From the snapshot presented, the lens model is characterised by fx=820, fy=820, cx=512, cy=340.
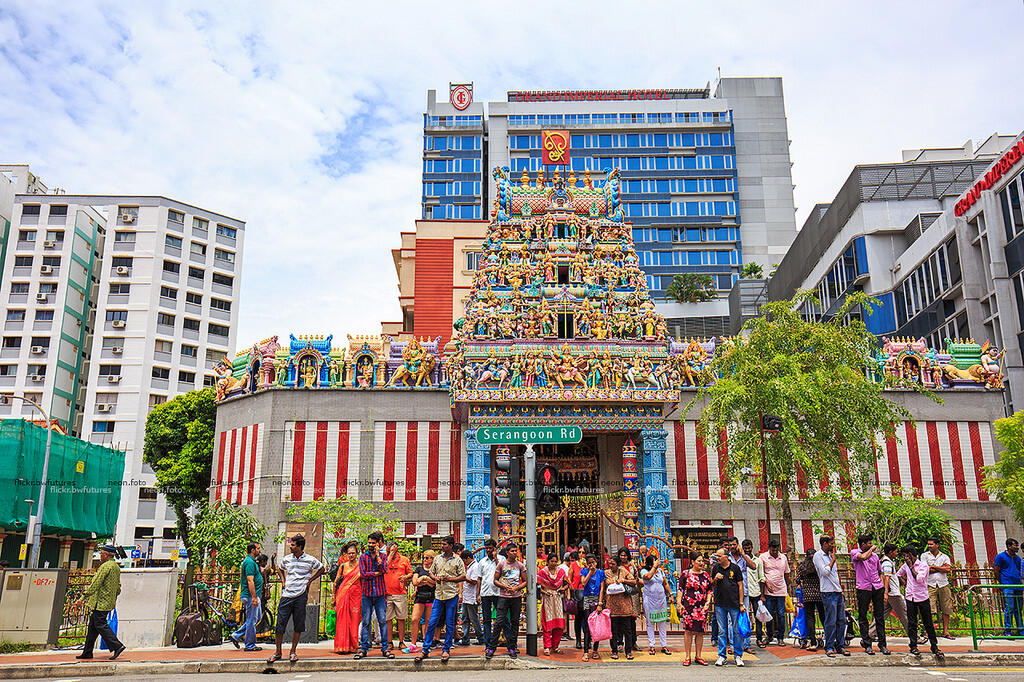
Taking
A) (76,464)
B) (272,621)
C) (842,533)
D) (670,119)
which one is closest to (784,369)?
(842,533)

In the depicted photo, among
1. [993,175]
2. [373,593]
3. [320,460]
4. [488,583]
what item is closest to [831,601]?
[488,583]

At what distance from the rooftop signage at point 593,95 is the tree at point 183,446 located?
56976 mm

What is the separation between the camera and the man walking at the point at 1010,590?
15.8 metres

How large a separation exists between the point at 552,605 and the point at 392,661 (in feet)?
11.3

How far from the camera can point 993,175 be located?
41.0 metres

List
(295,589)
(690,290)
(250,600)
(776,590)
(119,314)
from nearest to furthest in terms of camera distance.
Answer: (295,589)
(250,600)
(776,590)
(119,314)
(690,290)

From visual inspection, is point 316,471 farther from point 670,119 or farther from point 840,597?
point 670,119

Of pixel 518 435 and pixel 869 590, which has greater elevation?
pixel 518 435

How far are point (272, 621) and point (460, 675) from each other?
19.4 ft

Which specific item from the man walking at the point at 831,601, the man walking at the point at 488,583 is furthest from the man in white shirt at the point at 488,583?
the man walking at the point at 831,601

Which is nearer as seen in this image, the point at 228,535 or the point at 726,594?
the point at 726,594

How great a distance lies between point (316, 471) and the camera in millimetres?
30062

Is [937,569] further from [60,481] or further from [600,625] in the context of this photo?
[60,481]

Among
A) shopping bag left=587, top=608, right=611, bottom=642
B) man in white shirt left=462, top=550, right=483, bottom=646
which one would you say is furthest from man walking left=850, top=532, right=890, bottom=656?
man in white shirt left=462, top=550, right=483, bottom=646
